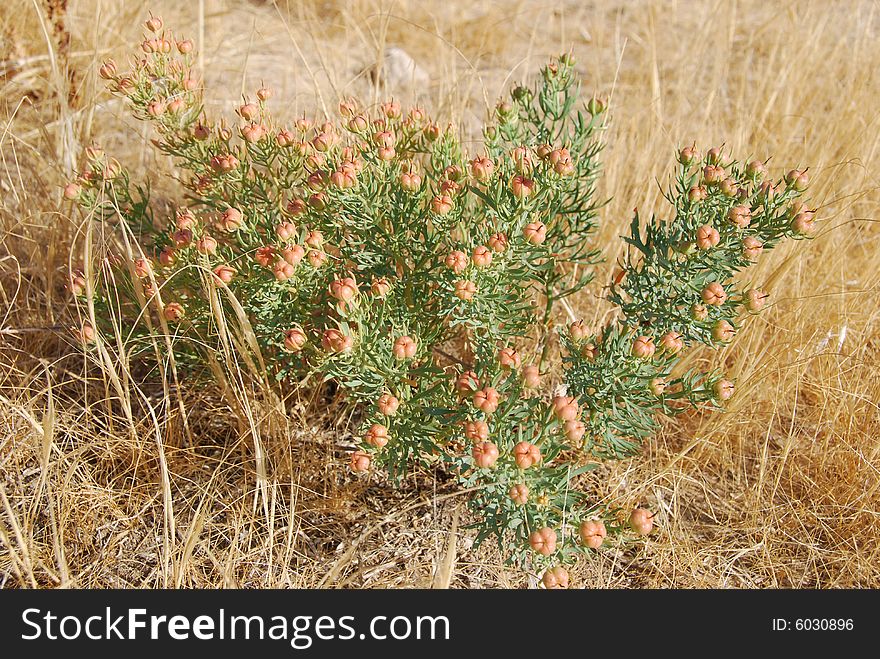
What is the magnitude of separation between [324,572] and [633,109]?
118 inches

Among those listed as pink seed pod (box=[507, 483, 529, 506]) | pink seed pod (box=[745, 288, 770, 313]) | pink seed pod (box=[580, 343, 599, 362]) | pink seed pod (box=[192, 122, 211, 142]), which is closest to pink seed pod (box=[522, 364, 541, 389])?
pink seed pod (box=[580, 343, 599, 362])

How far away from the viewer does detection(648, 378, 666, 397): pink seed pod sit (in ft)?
6.67

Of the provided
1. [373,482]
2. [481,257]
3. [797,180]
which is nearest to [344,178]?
[481,257]

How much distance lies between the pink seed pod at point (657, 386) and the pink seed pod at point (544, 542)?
1.67ft

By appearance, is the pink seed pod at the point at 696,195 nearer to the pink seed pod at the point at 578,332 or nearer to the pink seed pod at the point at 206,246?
the pink seed pod at the point at 578,332

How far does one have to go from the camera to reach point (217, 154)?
236cm

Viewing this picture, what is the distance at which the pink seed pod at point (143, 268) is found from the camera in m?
2.14

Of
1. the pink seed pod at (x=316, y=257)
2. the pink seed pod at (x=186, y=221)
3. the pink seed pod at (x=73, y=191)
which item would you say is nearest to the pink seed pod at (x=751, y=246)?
the pink seed pod at (x=316, y=257)

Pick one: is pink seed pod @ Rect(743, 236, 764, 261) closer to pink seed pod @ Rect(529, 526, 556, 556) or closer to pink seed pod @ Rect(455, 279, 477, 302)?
pink seed pod @ Rect(455, 279, 477, 302)

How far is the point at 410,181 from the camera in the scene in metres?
2.10

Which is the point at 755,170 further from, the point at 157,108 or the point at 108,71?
the point at 108,71

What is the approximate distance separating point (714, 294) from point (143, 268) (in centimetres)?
157

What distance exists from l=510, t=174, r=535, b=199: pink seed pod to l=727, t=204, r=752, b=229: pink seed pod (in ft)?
1.71
